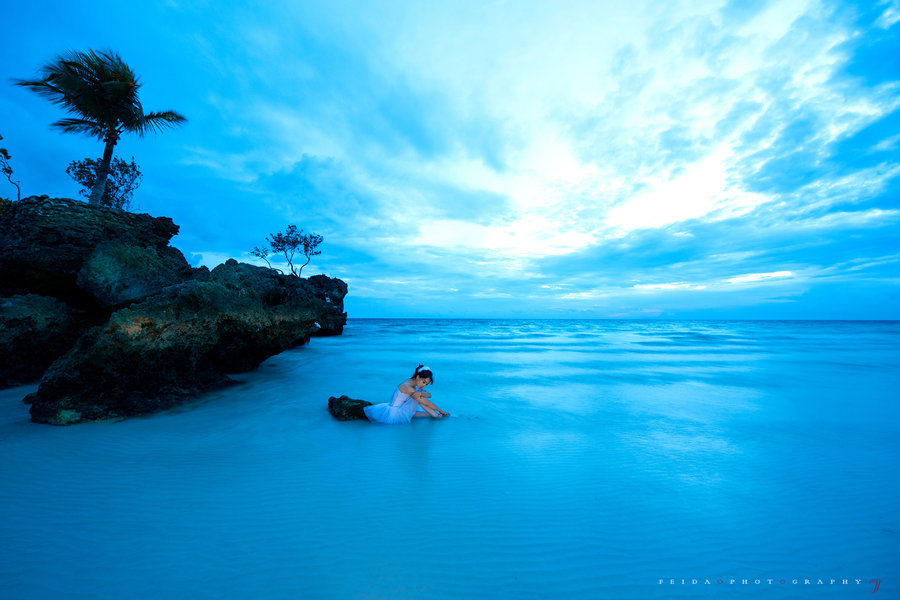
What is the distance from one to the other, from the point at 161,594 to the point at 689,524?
15.1 feet

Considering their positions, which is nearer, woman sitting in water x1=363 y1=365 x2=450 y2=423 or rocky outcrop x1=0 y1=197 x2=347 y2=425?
rocky outcrop x1=0 y1=197 x2=347 y2=425

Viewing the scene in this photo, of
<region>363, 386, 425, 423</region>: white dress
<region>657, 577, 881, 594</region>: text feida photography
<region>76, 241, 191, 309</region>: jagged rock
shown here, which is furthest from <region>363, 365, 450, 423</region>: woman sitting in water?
<region>76, 241, 191, 309</region>: jagged rock

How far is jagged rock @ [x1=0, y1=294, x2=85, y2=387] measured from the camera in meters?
7.96

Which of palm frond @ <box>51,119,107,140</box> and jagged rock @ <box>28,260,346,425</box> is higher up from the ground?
palm frond @ <box>51,119,107,140</box>

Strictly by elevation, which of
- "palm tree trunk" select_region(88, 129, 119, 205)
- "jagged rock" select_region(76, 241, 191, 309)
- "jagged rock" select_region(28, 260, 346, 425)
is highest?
"palm tree trunk" select_region(88, 129, 119, 205)

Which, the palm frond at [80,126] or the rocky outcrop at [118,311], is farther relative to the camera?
the palm frond at [80,126]

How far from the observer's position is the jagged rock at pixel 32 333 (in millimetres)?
7957

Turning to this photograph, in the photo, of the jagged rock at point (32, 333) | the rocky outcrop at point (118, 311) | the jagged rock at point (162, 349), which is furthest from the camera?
the jagged rock at point (32, 333)

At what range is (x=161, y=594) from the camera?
2.62 meters

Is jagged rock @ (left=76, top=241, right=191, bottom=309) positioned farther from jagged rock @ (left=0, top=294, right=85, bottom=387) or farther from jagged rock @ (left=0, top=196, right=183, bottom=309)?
jagged rock @ (left=0, top=294, right=85, bottom=387)

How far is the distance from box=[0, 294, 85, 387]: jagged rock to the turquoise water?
1.09 m

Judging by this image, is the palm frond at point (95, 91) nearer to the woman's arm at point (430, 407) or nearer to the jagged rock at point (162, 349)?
the jagged rock at point (162, 349)

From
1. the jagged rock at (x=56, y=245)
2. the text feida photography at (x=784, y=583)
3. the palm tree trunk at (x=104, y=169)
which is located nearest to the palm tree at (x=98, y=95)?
the palm tree trunk at (x=104, y=169)

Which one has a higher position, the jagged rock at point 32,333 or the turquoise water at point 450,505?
the jagged rock at point 32,333
